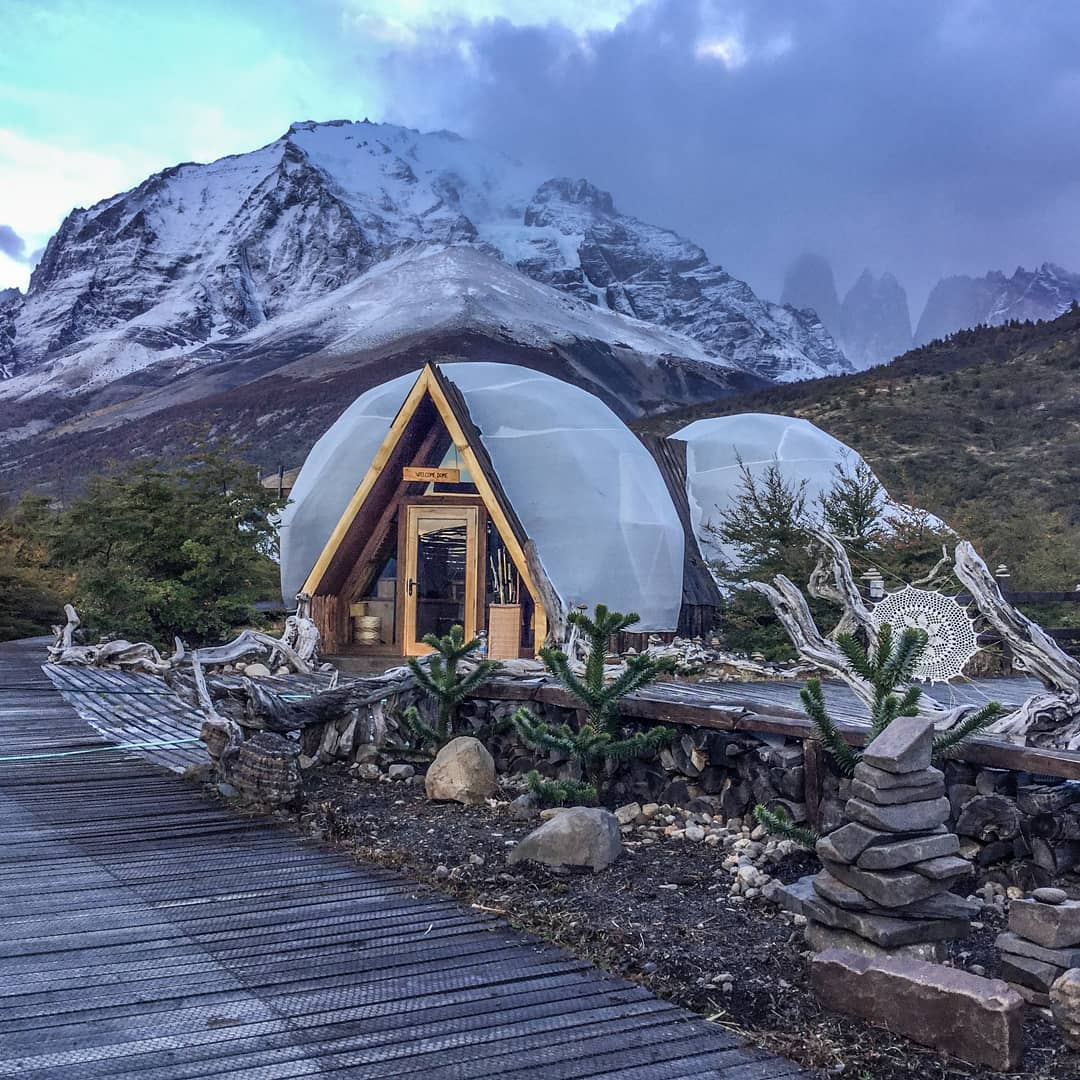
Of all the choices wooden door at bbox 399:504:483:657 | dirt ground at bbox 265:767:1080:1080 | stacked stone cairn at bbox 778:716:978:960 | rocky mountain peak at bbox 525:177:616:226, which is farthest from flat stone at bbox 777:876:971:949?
rocky mountain peak at bbox 525:177:616:226

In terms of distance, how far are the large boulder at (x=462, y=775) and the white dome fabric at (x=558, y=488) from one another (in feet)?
22.0

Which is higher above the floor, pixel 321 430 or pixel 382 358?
pixel 382 358

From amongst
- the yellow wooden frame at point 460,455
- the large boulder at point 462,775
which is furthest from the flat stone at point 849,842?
the yellow wooden frame at point 460,455

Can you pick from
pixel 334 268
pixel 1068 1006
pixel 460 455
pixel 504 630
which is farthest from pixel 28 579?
pixel 334 268

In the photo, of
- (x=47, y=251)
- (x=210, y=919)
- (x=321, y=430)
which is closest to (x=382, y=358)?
(x=321, y=430)

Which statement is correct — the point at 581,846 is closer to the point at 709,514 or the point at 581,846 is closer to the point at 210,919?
the point at 210,919

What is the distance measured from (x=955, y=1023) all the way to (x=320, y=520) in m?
13.7

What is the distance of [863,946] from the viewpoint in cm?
317

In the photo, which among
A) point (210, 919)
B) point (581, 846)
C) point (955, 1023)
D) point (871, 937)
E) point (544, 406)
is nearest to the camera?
point (955, 1023)

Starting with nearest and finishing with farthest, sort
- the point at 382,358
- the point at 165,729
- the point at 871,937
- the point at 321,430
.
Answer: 1. the point at 871,937
2. the point at 165,729
3. the point at 321,430
4. the point at 382,358

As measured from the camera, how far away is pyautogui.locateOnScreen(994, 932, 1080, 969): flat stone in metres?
2.85

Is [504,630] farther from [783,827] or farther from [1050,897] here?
[1050,897]

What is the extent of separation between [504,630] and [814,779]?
860cm

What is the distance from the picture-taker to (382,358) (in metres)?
68.4
